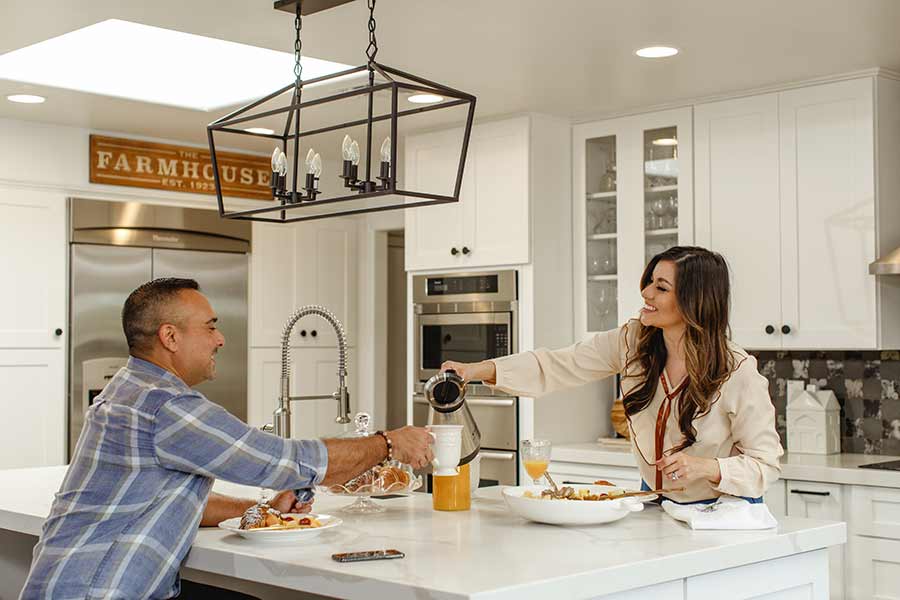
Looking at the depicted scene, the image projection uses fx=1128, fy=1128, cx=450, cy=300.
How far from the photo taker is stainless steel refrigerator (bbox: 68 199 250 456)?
5.48m

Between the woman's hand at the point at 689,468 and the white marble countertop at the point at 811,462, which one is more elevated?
the woman's hand at the point at 689,468

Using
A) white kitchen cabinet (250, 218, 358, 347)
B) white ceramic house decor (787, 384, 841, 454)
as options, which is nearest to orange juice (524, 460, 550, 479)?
white ceramic house decor (787, 384, 841, 454)

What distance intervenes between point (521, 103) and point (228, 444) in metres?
3.00

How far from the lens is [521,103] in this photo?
4945mm

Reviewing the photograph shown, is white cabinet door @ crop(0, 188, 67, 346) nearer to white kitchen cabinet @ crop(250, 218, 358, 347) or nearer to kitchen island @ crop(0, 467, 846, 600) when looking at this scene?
white kitchen cabinet @ crop(250, 218, 358, 347)

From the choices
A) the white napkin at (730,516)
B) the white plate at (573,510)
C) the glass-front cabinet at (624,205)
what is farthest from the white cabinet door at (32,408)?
the white napkin at (730,516)

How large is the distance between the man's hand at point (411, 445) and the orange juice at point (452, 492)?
0.84 ft

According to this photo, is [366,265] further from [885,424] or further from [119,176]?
[885,424]

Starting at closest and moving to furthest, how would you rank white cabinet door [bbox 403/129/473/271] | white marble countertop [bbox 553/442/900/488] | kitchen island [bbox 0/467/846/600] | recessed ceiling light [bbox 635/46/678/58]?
Answer: kitchen island [bbox 0/467/846/600], recessed ceiling light [bbox 635/46/678/58], white marble countertop [bbox 553/442/900/488], white cabinet door [bbox 403/129/473/271]

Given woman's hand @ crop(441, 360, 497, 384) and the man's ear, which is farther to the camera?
woman's hand @ crop(441, 360, 497, 384)

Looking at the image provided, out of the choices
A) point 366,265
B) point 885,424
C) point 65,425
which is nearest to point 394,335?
point 366,265

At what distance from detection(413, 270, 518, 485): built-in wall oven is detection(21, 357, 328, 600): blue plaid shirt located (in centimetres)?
289

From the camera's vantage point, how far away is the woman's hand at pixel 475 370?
2967mm

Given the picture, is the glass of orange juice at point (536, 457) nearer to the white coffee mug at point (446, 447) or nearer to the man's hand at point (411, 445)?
the white coffee mug at point (446, 447)
